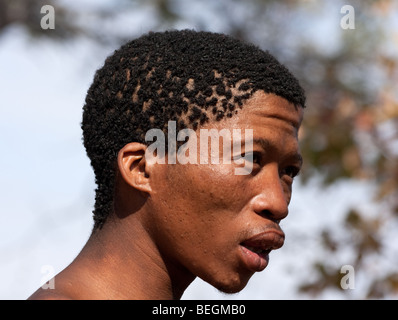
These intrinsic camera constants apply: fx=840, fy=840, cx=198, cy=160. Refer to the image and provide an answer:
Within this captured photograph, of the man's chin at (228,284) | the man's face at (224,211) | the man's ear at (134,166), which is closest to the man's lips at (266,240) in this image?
the man's face at (224,211)

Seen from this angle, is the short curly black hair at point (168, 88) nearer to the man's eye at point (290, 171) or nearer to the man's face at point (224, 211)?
the man's face at point (224, 211)

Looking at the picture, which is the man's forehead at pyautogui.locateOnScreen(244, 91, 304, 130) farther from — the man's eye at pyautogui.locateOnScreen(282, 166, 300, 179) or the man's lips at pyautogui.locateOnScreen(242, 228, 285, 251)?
the man's lips at pyautogui.locateOnScreen(242, 228, 285, 251)

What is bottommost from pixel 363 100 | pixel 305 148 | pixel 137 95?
pixel 137 95

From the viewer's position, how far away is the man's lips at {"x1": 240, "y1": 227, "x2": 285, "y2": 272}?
3770 mm

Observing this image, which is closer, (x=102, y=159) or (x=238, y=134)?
(x=238, y=134)

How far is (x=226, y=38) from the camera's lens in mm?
4148

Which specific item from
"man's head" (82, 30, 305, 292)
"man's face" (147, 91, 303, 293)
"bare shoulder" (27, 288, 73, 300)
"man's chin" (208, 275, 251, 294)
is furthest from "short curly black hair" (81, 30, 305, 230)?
"man's chin" (208, 275, 251, 294)

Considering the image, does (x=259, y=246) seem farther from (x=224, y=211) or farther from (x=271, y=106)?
(x=271, y=106)

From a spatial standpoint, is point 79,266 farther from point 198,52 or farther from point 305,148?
point 305,148

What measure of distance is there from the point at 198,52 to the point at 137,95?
1.17ft
